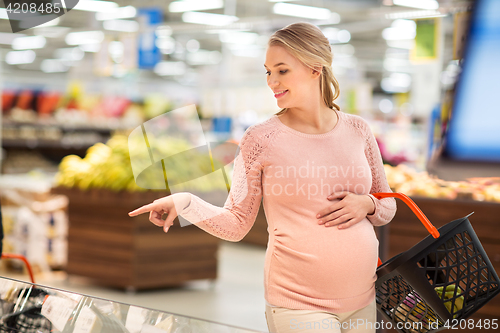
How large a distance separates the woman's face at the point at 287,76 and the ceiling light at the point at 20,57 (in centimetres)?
2253

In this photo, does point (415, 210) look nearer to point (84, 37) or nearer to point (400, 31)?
point (400, 31)

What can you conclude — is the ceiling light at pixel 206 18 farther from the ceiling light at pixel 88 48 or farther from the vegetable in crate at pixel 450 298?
the vegetable in crate at pixel 450 298

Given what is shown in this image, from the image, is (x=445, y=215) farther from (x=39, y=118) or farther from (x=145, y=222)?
(x=39, y=118)

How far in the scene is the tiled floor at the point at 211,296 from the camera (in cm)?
445

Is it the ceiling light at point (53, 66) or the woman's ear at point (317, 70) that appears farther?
the ceiling light at point (53, 66)

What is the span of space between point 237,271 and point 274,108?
4217mm

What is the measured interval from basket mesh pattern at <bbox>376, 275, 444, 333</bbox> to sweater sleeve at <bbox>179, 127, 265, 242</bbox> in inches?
16.3

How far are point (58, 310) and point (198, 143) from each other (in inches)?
29.2

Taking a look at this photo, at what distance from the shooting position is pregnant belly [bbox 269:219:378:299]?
150 cm

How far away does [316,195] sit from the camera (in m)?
1.52

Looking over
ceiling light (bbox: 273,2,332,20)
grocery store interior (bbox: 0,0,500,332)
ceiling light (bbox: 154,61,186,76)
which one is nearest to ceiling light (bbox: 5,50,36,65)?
ceiling light (bbox: 154,61,186,76)

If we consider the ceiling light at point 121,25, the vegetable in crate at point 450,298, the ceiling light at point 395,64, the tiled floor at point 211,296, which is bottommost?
the ceiling light at point 395,64

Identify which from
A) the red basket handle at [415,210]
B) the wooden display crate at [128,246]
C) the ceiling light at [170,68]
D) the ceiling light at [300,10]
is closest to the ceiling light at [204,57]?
the ceiling light at [170,68]

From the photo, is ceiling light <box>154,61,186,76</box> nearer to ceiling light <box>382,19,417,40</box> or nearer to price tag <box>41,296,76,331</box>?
ceiling light <box>382,19,417,40</box>
